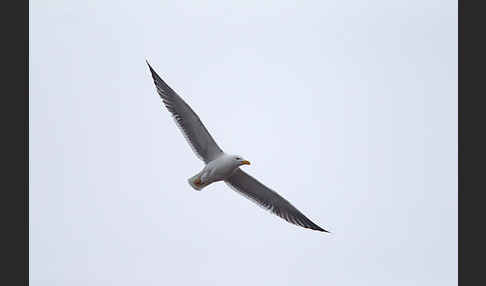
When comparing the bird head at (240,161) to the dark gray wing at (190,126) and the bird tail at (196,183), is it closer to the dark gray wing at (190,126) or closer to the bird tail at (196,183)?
the dark gray wing at (190,126)

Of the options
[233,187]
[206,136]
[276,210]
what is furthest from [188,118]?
[276,210]

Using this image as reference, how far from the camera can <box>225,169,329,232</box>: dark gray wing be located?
815cm

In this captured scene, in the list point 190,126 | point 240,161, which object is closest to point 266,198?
point 240,161

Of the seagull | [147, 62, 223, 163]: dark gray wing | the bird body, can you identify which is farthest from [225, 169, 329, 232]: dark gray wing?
[147, 62, 223, 163]: dark gray wing

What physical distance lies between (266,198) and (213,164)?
A: 87cm

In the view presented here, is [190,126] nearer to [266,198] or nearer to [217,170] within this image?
[217,170]

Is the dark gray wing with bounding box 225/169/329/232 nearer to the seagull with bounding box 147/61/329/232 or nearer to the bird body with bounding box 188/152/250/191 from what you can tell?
the seagull with bounding box 147/61/329/232

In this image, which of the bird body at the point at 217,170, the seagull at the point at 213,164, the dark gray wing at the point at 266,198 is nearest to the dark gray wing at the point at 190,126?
the seagull at the point at 213,164

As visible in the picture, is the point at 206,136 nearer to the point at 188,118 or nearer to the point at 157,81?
the point at 188,118

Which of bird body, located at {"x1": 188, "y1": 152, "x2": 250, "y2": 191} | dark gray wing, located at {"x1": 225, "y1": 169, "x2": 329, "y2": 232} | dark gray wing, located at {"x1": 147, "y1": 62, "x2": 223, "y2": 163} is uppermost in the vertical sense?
dark gray wing, located at {"x1": 147, "y1": 62, "x2": 223, "y2": 163}

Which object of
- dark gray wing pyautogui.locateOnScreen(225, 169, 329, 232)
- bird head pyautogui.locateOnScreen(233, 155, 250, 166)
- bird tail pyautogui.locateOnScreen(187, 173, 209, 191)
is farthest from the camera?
dark gray wing pyautogui.locateOnScreen(225, 169, 329, 232)

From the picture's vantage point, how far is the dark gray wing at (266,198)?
8.15 m

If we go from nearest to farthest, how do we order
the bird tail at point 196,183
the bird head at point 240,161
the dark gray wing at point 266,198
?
the bird head at point 240,161
the bird tail at point 196,183
the dark gray wing at point 266,198

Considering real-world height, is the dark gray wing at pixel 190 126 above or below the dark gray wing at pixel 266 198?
above
